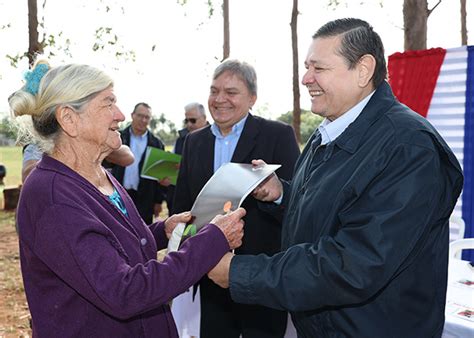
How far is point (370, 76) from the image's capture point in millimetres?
1739

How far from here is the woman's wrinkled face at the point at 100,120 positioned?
1806 mm

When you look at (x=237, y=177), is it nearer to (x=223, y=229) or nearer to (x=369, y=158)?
(x=223, y=229)

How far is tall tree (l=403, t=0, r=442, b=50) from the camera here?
23.0 feet

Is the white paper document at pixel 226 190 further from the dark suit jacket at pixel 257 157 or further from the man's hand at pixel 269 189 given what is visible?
the dark suit jacket at pixel 257 157

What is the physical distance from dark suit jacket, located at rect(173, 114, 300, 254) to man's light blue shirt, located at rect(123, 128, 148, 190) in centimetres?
313

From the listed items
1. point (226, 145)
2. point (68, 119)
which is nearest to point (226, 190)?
point (68, 119)

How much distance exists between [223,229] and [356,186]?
0.52 meters

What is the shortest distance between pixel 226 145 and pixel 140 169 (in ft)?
11.1

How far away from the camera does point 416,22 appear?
7043 millimetres

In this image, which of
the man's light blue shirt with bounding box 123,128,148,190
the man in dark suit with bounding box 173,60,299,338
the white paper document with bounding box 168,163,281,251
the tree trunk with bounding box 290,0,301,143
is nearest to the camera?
the white paper document with bounding box 168,163,281,251

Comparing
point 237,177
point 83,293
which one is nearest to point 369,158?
point 237,177

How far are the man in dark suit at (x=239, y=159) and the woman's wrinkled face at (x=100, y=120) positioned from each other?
1341 millimetres

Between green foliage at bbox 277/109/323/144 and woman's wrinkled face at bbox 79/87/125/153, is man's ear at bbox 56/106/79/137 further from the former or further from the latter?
green foliage at bbox 277/109/323/144

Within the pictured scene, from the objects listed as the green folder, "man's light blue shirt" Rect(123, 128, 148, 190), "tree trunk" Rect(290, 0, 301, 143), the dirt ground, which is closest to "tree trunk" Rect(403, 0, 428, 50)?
"man's light blue shirt" Rect(123, 128, 148, 190)
